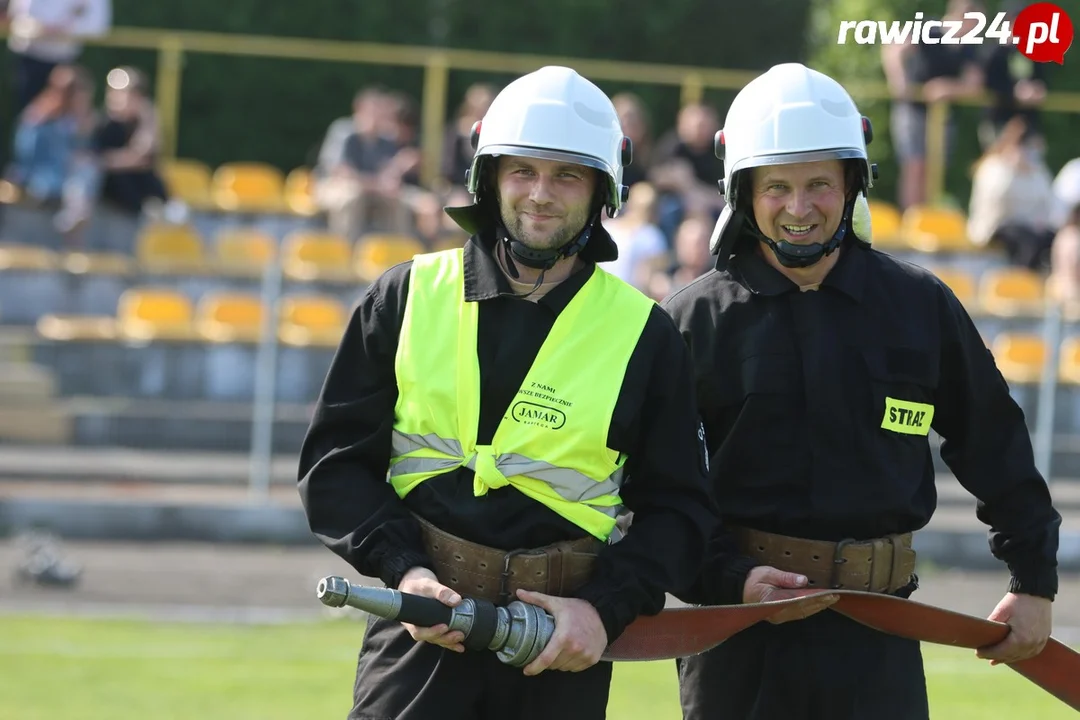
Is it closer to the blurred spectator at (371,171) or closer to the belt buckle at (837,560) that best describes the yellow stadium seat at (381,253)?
the blurred spectator at (371,171)

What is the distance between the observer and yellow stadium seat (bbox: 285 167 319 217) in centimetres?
1957

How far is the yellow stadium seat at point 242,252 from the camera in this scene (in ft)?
59.0

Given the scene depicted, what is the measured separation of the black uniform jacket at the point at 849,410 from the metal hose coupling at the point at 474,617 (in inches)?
30.3

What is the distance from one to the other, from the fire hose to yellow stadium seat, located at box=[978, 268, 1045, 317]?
11.8 metres

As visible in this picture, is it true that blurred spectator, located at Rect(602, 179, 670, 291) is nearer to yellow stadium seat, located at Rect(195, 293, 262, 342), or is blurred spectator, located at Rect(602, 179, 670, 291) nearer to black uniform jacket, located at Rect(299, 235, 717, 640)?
yellow stadium seat, located at Rect(195, 293, 262, 342)

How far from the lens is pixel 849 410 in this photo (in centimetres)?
501

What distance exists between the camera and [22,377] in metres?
15.7

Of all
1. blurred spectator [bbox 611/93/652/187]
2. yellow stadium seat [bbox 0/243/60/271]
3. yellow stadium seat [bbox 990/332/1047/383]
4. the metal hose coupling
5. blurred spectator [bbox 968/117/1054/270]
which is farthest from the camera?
blurred spectator [bbox 968/117/1054/270]

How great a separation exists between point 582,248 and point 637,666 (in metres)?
5.87

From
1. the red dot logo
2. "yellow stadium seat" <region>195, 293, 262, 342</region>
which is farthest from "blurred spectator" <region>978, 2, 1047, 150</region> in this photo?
"yellow stadium seat" <region>195, 293, 262, 342</region>

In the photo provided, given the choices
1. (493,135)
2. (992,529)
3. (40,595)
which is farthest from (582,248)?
(40,595)

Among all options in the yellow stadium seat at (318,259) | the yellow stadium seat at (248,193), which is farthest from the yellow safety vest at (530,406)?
the yellow stadium seat at (248,193)

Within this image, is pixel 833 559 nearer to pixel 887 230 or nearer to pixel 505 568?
pixel 505 568

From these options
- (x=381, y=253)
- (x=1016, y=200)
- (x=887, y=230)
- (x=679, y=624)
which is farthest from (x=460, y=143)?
(x=679, y=624)
